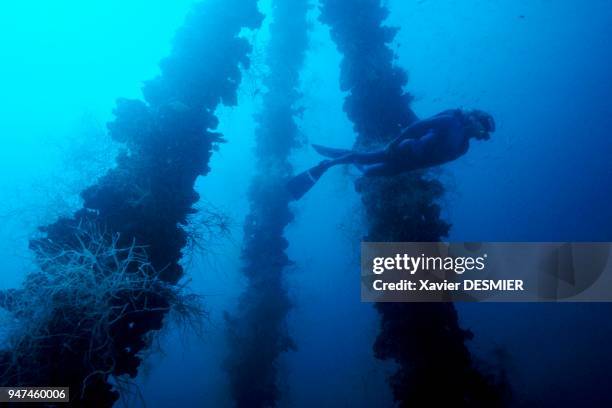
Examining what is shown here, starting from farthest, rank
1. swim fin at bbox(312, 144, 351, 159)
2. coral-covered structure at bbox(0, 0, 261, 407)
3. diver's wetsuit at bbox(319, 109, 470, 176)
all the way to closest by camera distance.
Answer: swim fin at bbox(312, 144, 351, 159) → diver's wetsuit at bbox(319, 109, 470, 176) → coral-covered structure at bbox(0, 0, 261, 407)

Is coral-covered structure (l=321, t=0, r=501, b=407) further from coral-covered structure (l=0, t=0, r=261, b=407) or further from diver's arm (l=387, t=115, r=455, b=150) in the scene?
coral-covered structure (l=0, t=0, r=261, b=407)

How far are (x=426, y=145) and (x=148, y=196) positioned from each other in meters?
4.10

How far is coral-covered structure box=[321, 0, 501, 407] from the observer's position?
19.7 feet

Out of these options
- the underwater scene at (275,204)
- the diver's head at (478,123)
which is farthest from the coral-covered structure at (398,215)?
the diver's head at (478,123)

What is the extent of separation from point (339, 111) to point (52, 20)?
27.2 metres

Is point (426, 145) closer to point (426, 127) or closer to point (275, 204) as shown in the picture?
point (426, 127)

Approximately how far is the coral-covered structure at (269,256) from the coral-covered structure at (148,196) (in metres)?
5.93

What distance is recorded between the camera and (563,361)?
27.0 metres

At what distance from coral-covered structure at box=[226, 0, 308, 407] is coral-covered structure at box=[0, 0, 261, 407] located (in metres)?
5.93

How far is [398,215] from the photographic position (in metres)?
6.50

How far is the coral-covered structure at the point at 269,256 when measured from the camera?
448 inches

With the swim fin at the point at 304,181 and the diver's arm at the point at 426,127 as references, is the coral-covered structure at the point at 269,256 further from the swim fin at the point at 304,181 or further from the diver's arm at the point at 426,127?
the diver's arm at the point at 426,127

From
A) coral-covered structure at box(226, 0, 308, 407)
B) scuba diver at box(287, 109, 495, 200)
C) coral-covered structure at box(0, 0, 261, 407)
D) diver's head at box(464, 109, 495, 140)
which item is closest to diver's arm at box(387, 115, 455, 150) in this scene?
scuba diver at box(287, 109, 495, 200)

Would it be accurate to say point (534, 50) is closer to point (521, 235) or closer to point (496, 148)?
point (496, 148)
